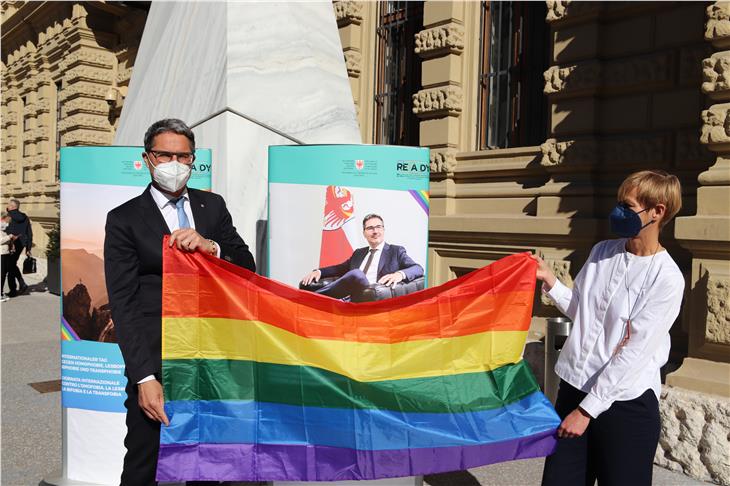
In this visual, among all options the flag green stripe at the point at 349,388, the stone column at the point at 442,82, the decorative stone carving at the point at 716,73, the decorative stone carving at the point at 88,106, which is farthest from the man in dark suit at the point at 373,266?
the decorative stone carving at the point at 88,106

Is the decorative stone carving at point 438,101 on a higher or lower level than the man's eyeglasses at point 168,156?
higher

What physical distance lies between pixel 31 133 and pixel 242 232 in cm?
1896

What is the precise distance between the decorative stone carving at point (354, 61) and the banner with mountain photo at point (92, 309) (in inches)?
272

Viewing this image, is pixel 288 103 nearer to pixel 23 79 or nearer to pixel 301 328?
pixel 301 328

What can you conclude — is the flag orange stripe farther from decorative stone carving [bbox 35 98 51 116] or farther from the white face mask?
decorative stone carving [bbox 35 98 51 116]

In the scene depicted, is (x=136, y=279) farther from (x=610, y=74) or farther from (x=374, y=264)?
(x=610, y=74)

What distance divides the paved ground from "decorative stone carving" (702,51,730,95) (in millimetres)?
2889

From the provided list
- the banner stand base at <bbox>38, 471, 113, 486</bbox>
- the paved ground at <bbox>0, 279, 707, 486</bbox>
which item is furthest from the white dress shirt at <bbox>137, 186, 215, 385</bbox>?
the paved ground at <bbox>0, 279, 707, 486</bbox>

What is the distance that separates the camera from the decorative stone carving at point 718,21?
4862 mm

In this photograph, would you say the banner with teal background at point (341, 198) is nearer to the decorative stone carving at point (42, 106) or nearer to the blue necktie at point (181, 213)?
the blue necktie at point (181, 213)

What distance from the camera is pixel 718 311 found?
4.82 meters

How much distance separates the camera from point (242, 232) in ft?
14.6

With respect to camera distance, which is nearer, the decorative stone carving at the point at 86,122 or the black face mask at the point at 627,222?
the black face mask at the point at 627,222

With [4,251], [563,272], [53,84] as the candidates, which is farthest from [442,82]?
[53,84]
